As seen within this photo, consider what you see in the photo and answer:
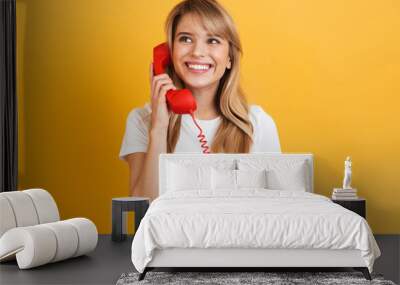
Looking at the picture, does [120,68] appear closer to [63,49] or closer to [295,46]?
[63,49]

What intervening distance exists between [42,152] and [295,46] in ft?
9.33

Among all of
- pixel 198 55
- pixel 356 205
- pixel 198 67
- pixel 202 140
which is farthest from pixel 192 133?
pixel 356 205

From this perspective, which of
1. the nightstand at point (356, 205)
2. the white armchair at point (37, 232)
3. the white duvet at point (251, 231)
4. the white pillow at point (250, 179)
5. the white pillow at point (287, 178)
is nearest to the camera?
the white duvet at point (251, 231)

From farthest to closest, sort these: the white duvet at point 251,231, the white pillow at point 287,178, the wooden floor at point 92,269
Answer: the white pillow at point 287,178 < the wooden floor at point 92,269 < the white duvet at point 251,231

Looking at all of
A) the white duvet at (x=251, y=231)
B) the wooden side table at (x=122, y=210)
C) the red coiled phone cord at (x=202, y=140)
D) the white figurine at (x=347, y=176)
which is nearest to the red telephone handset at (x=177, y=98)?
the red coiled phone cord at (x=202, y=140)

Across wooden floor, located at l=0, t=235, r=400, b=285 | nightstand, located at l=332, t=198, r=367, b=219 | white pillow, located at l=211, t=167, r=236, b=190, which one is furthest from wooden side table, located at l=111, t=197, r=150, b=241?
nightstand, located at l=332, t=198, r=367, b=219

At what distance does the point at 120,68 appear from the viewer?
691 centimetres

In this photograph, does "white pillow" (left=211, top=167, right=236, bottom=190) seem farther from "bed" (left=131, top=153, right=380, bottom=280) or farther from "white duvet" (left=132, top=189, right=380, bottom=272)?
"white duvet" (left=132, top=189, right=380, bottom=272)

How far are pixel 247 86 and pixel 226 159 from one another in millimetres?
786

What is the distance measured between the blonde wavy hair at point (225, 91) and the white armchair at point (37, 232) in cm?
153

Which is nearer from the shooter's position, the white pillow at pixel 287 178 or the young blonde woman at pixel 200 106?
the white pillow at pixel 287 178

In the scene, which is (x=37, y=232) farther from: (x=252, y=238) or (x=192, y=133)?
(x=192, y=133)

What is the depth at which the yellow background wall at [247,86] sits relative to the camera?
6789 millimetres

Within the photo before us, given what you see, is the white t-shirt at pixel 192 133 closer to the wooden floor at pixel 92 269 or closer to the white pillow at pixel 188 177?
the white pillow at pixel 188 177
